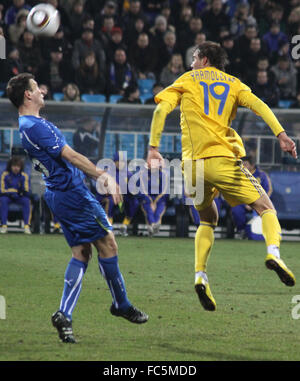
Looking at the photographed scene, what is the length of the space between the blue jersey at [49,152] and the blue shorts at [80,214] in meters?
0.06

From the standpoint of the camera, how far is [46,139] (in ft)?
18.7

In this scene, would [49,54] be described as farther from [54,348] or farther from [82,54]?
[54,348]

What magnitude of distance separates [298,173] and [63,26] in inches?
246

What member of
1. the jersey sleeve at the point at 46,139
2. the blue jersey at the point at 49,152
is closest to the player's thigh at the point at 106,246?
the blue jersey at the point at 49,152

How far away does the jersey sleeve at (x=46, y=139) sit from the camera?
18.7 feet

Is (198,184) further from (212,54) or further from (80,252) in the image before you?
(80,252)

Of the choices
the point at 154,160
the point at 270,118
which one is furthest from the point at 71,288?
the point at 270,118

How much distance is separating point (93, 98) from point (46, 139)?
447 inches

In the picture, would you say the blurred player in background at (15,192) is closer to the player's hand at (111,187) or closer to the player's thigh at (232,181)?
the player's thigh at (232,181)

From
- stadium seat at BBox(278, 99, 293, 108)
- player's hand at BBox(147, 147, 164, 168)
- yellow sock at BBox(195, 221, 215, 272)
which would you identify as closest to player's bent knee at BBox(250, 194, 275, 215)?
yellow sock at BBox(195, 221, 215, 272)

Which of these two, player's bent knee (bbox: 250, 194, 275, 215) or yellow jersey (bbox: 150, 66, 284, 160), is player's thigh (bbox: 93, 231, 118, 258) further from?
player's bent knee (bbox: 250, 194, 275, 215)

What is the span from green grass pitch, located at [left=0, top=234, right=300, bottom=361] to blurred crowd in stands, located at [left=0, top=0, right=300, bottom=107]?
5854 millimetres

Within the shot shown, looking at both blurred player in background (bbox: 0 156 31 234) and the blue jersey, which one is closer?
the blue jersey

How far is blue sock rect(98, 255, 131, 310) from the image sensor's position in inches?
236
